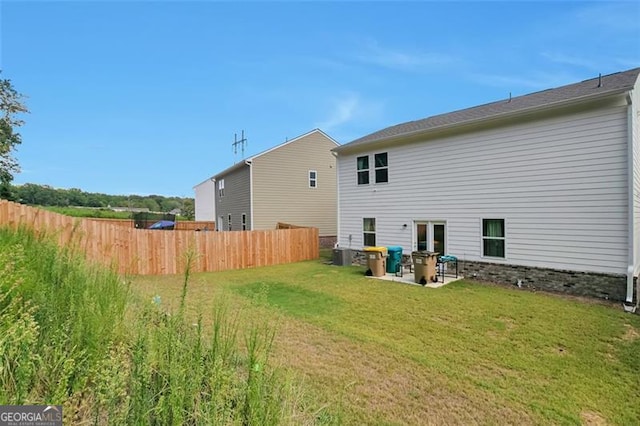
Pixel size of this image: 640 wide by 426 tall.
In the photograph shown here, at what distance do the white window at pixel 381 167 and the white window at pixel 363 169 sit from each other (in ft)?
1.57

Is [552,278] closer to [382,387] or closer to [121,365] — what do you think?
[382,387]

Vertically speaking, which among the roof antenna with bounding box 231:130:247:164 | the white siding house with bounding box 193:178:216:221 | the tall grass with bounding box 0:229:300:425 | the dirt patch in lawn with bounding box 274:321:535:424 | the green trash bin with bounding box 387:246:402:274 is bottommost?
the dirt patch in lawn with bounding box 274:321:535:424

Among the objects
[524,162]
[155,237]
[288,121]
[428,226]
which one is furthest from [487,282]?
[288,121]

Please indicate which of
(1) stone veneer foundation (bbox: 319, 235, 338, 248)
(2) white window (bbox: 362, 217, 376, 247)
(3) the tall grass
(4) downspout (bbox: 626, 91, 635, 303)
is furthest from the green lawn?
(1) stone veneer foundation (bbox: 319, 235, 338, 248)

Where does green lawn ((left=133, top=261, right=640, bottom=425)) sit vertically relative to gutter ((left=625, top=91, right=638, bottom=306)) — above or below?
below

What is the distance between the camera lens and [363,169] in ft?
45.4

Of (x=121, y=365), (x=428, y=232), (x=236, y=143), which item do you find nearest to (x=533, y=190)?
(x=428, y=232)

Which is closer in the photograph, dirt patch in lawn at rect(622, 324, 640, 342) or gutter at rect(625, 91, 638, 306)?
dirt patch in lawn at rect(622, 324, 640, 342)

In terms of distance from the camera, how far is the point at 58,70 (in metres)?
13.8

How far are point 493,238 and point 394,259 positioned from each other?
3272 millimetres

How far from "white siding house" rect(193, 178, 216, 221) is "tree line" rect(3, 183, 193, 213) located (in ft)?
40.7

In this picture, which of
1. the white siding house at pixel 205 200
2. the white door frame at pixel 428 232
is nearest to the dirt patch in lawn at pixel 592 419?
the white door frame at pixel 428 232

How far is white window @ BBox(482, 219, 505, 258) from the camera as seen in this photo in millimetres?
9758

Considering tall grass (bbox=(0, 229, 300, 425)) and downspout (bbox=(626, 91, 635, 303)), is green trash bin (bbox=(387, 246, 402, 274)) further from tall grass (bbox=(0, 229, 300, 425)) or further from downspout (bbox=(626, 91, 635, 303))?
tall grass (bbox=(0, 229, 300, 425))
